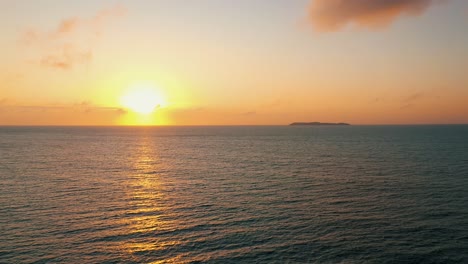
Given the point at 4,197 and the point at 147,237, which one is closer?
the point at 147,237

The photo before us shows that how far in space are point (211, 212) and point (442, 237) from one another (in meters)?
33.0

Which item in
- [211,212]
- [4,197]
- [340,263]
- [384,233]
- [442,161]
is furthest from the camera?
[442,161]

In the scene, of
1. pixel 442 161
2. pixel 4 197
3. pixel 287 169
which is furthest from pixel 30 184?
pixel 442 161

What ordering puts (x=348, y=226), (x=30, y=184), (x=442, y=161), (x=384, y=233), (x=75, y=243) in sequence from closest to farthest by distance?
(x=75, y=243) → (x=384, y=233) → (x=348, y=226) → (x=30, y=184) → (x=442, y=161)

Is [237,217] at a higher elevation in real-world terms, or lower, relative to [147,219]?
higher

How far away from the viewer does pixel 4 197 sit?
62219 millimetres

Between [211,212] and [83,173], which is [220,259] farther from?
[83,173]

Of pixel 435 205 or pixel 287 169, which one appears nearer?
pixel 435 205

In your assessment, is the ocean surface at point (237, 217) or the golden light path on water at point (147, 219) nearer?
the ocean surface at point (237, 217)

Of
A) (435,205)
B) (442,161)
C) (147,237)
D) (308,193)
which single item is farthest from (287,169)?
(147,237)

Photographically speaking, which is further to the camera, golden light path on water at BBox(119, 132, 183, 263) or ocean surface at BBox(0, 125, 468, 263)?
golden light path on water at BBox(119, 132, 183, 263)

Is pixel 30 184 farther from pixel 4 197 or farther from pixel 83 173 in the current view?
pixel 83 173

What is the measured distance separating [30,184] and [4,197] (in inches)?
493

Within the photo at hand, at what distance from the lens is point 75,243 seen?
40250 millimetres
